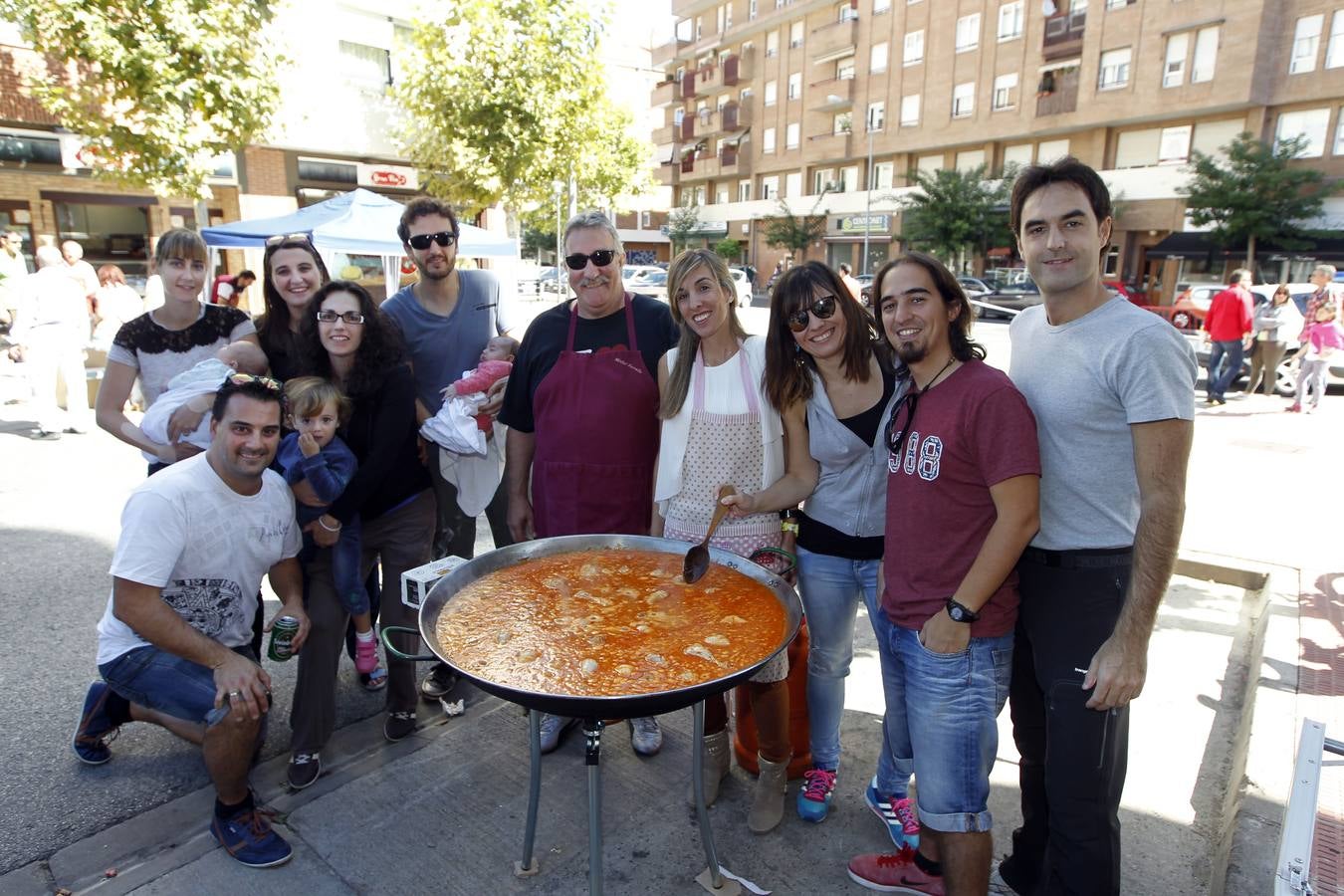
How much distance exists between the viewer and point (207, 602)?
9.27 feet

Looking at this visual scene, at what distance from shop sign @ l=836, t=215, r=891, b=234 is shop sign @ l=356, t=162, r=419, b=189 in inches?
992

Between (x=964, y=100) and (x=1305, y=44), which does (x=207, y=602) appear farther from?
(x=964, y=100)

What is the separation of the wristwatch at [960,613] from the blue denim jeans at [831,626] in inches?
20.8

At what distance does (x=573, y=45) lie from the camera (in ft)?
48.2

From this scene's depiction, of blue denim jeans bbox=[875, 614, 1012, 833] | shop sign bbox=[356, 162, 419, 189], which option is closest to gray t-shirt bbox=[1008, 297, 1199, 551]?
blue denim jeans bbox=[875, 614, 1012, 833]

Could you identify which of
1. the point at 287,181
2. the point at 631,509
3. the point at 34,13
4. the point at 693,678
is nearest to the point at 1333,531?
the point at 631,509

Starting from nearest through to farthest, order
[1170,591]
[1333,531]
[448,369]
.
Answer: [448,369]
[1170,591]
[1333,531]

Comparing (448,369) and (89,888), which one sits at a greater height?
(448,369)

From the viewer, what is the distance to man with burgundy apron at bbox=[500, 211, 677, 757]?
124 inches

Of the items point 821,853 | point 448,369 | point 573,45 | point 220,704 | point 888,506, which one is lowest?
point 821,853

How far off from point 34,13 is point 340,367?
1153cm

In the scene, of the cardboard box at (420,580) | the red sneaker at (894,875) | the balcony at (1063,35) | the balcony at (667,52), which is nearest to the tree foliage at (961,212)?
the balcony at (1063,35)

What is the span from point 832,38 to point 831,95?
294 cm

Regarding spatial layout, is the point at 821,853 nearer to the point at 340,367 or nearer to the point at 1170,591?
the point at 340,367
